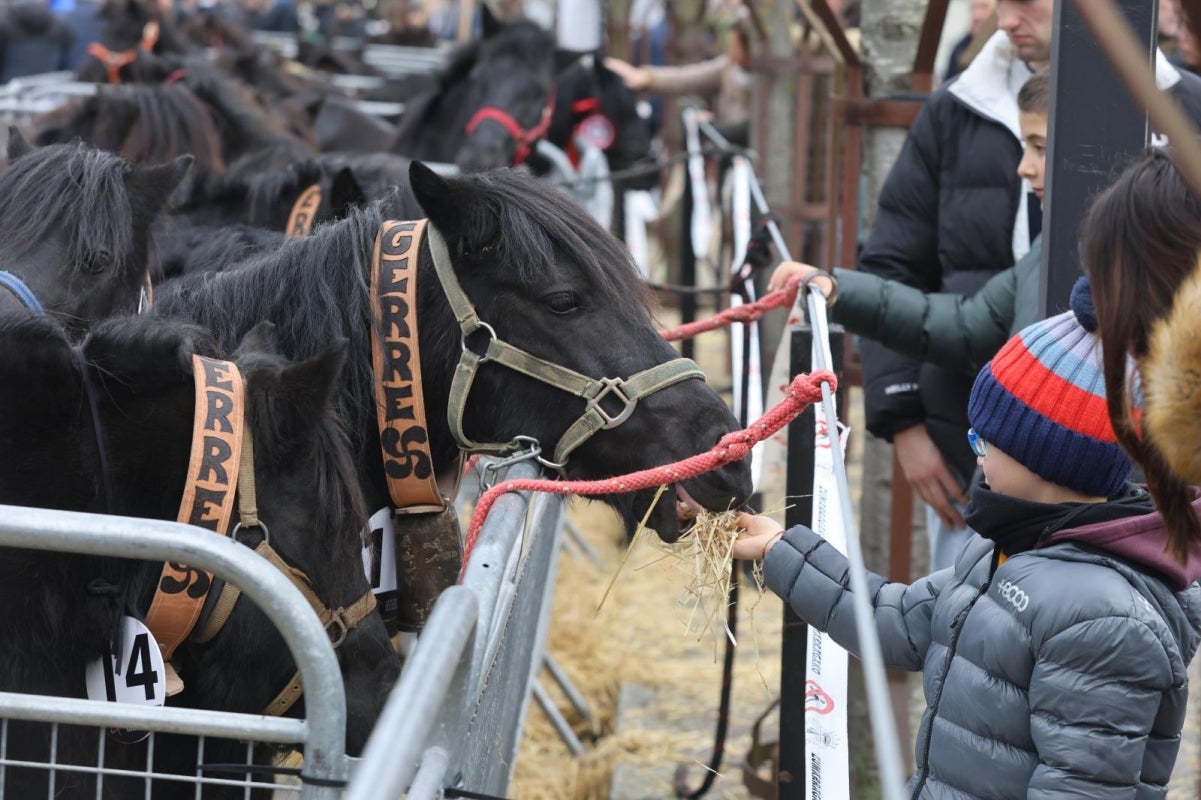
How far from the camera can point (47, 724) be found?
2088 mm

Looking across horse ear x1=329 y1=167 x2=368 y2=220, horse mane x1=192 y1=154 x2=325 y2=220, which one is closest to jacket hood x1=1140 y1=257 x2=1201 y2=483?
horse ear x1=329 y1=167 x2=368 y2=220

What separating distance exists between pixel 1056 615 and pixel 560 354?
1195mm

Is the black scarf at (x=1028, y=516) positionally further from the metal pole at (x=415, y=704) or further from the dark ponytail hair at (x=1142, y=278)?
the metal pole at (x=415, y=704)

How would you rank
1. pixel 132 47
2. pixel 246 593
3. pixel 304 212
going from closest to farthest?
pixel 246 593
pixel 304 212
pixel 132 47

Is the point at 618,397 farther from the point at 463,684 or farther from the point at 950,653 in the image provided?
the point at 463,684

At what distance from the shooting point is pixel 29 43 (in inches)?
478

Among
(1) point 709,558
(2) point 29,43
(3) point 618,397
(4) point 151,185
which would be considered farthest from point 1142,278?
(2) point 29,43

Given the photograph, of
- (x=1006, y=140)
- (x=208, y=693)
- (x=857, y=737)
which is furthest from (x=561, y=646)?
(x=208, y=693)

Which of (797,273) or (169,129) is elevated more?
(169,129)

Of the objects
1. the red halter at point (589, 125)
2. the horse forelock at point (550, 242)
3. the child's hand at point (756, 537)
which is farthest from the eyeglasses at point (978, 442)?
the red halter at point (589, 125)

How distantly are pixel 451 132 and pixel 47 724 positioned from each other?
18.9 feet

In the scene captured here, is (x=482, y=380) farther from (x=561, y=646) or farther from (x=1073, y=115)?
(x=561, y=646)

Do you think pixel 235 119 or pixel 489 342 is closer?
pixel 489 342

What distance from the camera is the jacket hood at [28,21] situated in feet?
39.6
